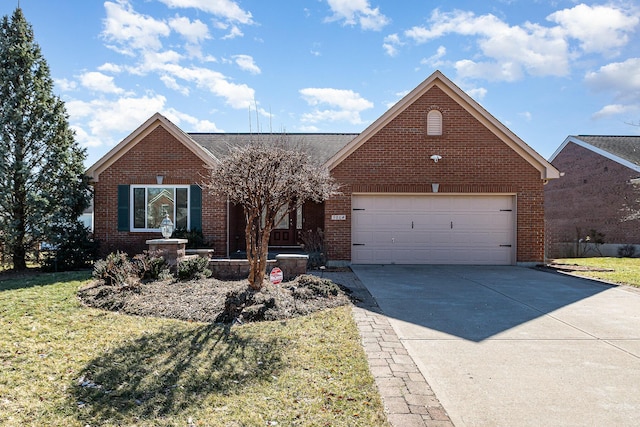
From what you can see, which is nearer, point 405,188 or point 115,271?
point 115,271

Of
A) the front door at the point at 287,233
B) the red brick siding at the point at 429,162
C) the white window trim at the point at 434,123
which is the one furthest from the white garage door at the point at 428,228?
the front door at the point at 287,233

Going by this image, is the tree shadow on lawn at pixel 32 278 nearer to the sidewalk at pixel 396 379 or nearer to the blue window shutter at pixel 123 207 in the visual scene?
the blue window shutter at pixel 123 207

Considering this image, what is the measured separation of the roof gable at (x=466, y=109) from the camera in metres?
12.8

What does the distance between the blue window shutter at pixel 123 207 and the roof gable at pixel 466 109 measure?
22.3 feet

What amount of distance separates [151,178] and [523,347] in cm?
1207

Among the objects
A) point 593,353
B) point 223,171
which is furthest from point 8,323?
point 593,353

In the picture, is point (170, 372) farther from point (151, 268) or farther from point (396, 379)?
point (151, 268)

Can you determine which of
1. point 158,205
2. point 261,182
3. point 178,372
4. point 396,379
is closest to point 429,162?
point 261,182

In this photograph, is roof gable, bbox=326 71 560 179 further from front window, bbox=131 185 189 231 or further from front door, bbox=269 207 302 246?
front window, bbox=131 185 189 231

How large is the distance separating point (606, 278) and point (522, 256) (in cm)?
248

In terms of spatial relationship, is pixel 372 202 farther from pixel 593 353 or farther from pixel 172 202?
pixel 593 353

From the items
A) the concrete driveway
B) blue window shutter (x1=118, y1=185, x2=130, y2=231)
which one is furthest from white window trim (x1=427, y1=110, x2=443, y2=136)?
blue window shutter (x1=118, y1=185, x2=130, y2=231)

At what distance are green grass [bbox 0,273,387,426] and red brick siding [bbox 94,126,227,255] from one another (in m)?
7.07

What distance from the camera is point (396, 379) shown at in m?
4.10
